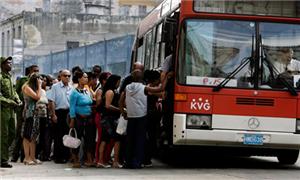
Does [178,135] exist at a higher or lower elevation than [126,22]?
lower

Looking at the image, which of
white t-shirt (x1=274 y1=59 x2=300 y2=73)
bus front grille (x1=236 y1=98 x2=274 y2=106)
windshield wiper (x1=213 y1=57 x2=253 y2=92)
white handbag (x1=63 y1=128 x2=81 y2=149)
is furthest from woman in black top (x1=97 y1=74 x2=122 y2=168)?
white t-shirt (x1=274 y1=59 x2=300 y2=73)

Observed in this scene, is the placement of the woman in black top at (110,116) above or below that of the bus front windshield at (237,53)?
below

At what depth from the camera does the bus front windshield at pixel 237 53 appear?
11773 millimetres

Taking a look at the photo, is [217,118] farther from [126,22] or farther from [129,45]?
[126,22]

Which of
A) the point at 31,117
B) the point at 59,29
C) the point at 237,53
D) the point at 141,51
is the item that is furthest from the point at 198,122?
the point at 59,29

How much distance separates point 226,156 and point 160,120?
348cm

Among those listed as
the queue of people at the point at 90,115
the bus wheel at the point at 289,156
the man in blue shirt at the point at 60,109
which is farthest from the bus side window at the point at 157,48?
the bus wheel at the point at 289,156

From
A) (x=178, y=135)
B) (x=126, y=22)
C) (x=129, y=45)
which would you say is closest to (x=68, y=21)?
(x=126, y=22)

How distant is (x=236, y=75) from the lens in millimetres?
11797

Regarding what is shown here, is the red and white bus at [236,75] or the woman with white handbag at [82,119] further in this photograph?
the woman with white handbag at [82,119]

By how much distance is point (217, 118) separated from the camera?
11742mm

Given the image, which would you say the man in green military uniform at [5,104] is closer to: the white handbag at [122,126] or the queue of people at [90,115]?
the queue of people at [90,115]

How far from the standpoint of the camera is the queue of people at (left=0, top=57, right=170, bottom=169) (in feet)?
39.8

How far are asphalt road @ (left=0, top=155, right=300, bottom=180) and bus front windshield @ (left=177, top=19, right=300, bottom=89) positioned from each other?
4.89 ft
